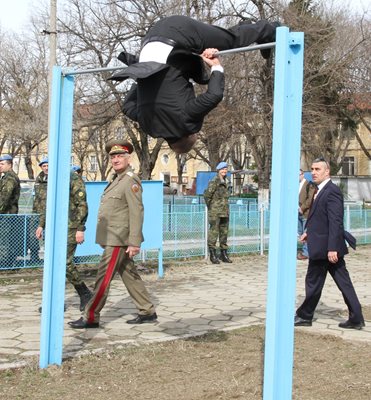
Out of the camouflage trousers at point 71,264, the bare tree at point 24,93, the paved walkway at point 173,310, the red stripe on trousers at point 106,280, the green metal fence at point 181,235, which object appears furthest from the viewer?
the bare tree at point 24,93

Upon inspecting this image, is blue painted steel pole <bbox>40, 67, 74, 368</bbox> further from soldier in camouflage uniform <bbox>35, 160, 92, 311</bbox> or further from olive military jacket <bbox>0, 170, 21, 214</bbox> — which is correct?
olive military jacket <bbox>0, 170, 21, 214</bbox>

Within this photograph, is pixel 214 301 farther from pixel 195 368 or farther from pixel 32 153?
pixel 32 153

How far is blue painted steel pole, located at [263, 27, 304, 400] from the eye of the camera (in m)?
3.30

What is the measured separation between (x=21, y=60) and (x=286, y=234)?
34.8m

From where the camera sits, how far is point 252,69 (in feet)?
67.3

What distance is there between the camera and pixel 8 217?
31.6ft

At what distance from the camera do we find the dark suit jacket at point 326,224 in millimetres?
6277

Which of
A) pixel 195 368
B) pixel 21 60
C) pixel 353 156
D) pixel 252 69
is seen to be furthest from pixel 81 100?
pixel 353 156

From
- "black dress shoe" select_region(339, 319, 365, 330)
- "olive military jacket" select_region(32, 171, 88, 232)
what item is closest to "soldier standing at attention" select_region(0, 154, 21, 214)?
"olive military jacket" select_region(32, 171, 88, 232)

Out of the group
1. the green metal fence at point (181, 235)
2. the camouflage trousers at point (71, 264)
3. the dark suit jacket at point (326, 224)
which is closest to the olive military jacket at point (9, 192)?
the green metal fence at point (181, 235)

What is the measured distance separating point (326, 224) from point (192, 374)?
8.60 ft

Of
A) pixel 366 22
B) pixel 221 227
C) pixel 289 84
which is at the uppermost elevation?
pixel 366 22

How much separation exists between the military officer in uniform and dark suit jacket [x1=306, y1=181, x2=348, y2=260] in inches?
77.7

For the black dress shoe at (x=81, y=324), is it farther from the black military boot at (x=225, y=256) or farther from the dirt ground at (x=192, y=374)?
the black military boot at (x=225, y=256)
